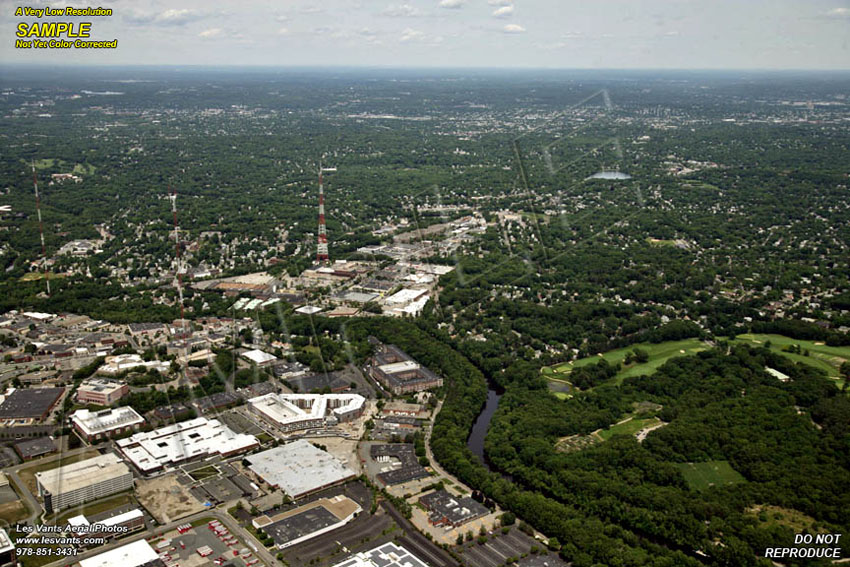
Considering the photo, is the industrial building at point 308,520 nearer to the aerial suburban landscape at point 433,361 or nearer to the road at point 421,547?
the aerial suburban landscape at point 433,361

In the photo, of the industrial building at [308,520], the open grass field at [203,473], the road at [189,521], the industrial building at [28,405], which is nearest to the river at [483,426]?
the industrial building at [308,520]

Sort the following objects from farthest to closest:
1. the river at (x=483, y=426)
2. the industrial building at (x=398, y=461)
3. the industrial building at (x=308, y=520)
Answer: the river at (x=483, y=426) < the industrial building at (x=398, y=461) < the industrial building at (x=308, y=520)

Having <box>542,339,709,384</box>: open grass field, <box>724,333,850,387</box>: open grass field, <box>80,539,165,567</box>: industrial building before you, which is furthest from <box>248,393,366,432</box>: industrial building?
<box>724,333,850,387</box>: open grass field

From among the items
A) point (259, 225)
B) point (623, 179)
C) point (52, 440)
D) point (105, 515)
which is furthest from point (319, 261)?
point (623, 179)

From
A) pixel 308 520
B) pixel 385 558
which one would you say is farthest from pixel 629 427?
pixel 308 520

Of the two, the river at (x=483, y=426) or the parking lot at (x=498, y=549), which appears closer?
the parking lot at (x=498, y=549)
